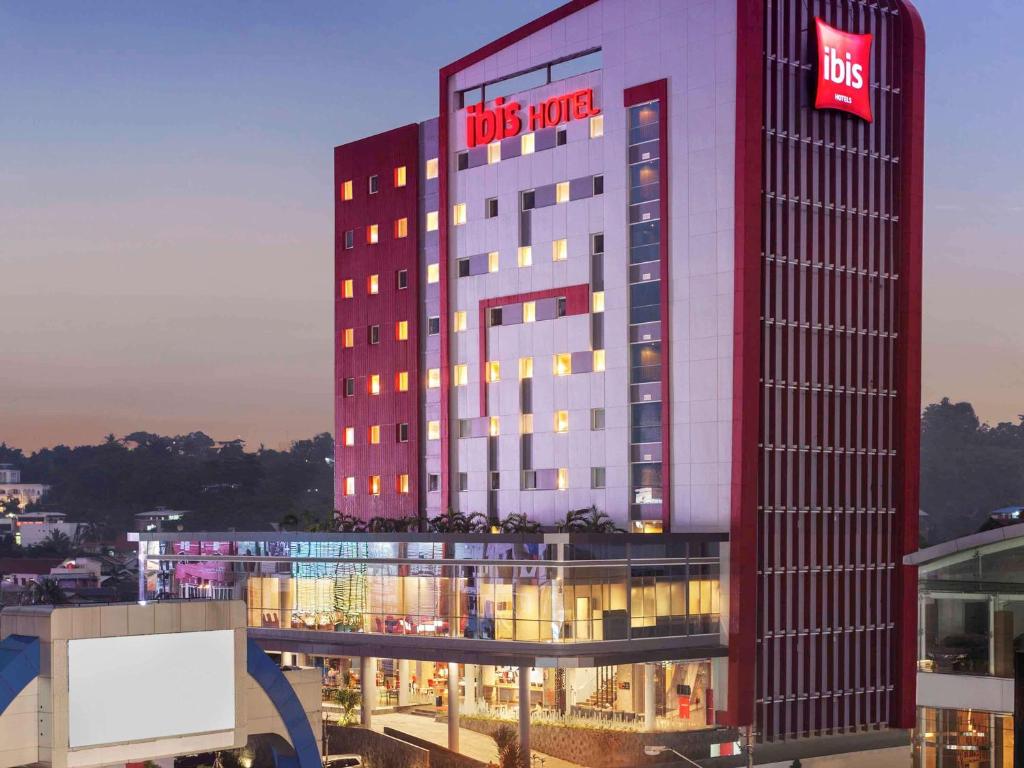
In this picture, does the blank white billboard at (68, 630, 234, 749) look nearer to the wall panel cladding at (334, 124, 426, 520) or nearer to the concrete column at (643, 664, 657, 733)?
the concrete column at (643, 664, 657, 733)

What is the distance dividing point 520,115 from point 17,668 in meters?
59.7

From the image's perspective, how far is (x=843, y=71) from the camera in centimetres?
9444

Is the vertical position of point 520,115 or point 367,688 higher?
point 520,115

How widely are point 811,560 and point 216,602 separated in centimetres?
4651

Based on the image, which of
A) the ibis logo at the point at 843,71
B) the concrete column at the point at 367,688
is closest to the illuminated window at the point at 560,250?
the ibis logo at the point at 843,71

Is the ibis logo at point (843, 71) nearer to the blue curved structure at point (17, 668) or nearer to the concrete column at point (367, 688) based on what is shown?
the concrete column at point (367, 688)

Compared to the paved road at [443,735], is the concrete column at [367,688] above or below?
above

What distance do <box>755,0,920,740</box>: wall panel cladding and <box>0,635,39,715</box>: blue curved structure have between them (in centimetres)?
4826

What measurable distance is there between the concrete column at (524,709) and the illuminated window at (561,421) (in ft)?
58.3

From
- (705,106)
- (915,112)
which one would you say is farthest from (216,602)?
(915,112)

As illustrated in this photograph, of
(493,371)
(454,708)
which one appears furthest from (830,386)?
(454,708)

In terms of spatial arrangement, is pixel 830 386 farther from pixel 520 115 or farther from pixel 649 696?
pixel 520 115

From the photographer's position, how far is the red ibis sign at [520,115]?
324 ft

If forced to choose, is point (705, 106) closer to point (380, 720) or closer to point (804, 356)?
point (804, 356)
